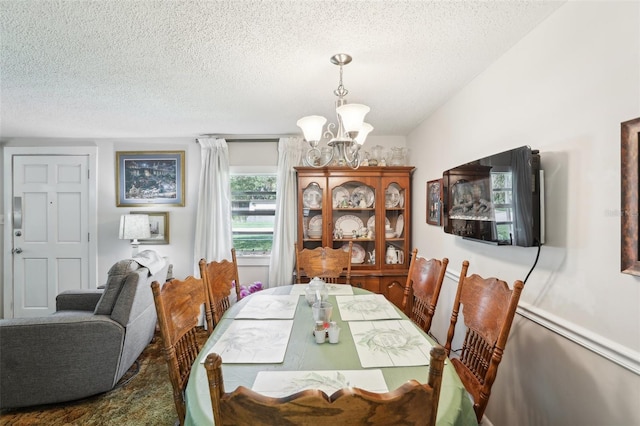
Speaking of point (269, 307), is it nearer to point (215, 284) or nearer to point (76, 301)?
point (215, 284)

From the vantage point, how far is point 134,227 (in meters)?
3.27

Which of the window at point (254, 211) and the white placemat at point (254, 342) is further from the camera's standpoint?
the window at point (254, 211)

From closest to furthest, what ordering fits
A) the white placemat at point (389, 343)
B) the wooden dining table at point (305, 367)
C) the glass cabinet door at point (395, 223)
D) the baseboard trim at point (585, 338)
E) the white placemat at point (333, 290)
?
the wooden dining table at point (305, 367)
the baseboard trim at point (585, 338)
the white placemat at point (389, 343)
the white placemat at point (333, 290)
the glass cabinet door at point (395, 223)

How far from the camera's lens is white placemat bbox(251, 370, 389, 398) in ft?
3.09

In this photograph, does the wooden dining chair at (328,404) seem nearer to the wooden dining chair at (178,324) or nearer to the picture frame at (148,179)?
the wooden dining chair at (178,324)

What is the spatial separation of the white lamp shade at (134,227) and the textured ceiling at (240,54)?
112cm

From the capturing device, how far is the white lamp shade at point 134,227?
128 inches

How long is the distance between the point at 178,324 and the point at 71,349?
52.9 inches

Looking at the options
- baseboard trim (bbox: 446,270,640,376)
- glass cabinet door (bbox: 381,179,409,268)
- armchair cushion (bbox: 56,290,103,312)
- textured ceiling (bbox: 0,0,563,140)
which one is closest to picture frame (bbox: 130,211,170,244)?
armchair cushion (bbox: 56,290,103,312)

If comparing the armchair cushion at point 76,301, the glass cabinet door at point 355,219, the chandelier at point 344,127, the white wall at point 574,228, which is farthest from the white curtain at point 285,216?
the white wall at point 574,228

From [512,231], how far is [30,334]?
3.06 m

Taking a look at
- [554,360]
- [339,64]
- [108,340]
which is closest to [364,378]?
[554,360]

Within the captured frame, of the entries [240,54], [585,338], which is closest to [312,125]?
[240,54]

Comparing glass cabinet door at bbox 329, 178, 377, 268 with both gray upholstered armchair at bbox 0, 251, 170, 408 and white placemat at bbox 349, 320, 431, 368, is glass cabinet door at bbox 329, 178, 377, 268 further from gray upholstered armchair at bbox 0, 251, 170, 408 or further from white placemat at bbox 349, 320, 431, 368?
gray upholstered armchair at bbox 0, 251, 170, 408
